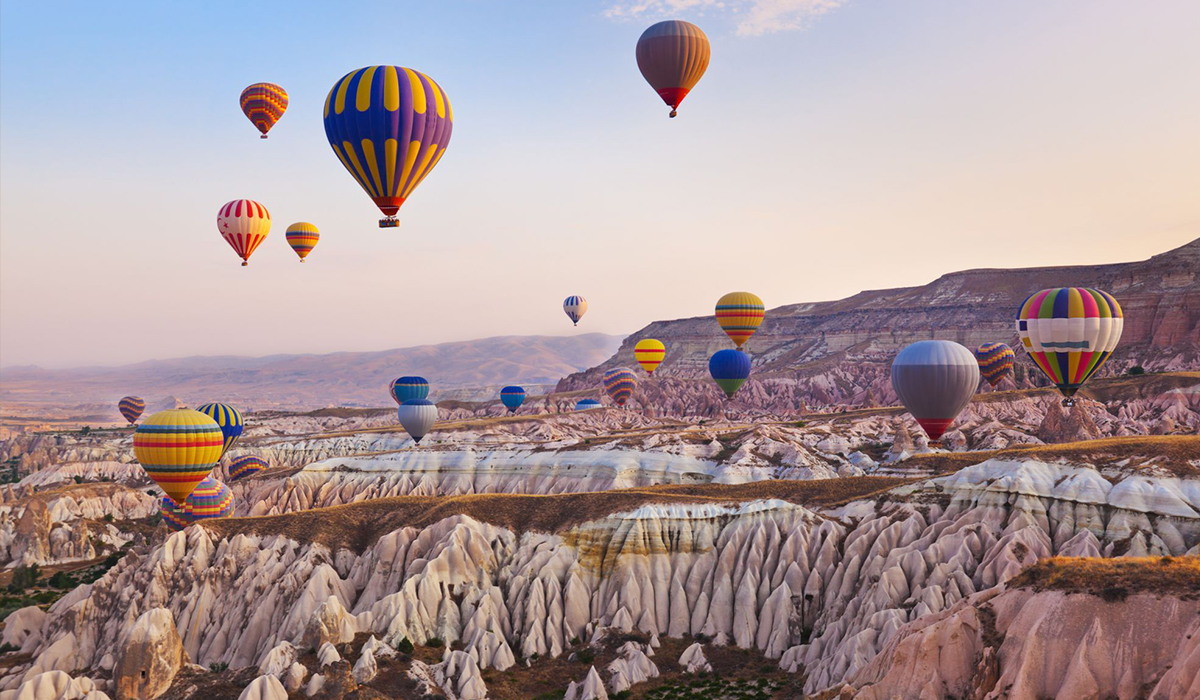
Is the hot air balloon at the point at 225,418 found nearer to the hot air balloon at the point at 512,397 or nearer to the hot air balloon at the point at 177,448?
the hot air balloon at the point at 177,448

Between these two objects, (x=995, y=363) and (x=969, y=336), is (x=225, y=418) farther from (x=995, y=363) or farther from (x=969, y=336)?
(x=969, y=336)

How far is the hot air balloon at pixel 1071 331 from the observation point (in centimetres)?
6306

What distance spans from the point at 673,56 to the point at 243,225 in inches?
1810

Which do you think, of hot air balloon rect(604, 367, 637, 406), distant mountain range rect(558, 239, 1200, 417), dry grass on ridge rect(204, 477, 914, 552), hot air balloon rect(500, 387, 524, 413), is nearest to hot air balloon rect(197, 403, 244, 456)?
dry grass on ridge rect(204, 477, 914, 552)

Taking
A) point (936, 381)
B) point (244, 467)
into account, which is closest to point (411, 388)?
point (244, 467)

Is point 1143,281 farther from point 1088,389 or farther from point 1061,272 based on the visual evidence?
point 1088,389

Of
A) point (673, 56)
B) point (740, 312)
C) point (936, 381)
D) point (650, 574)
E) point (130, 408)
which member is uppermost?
point (673, 56)

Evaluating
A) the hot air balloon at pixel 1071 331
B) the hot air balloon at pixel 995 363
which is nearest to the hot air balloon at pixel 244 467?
the hot air balloon at pixel 1071 331

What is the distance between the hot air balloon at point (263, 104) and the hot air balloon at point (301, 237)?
12986mm

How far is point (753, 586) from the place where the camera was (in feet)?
165

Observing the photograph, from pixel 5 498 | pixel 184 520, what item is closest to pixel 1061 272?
pixel 184 520

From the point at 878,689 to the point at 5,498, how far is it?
124888 millimetres

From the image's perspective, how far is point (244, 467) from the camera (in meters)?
110

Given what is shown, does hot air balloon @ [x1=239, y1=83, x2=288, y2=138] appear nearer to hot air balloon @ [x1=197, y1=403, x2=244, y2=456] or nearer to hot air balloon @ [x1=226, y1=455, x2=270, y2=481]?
hot air balloon @ [x1=197, y1=403, x2=244, y2=456]
